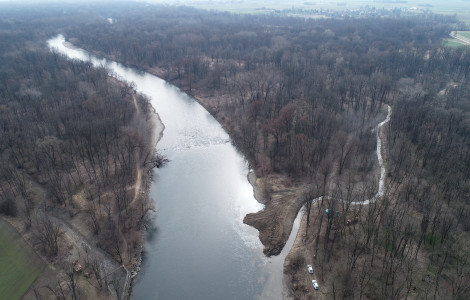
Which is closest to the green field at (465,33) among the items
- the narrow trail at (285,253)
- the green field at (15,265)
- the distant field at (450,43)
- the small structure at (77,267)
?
the distant field at (450,43)

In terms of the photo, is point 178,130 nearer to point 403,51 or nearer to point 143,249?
point 143,249

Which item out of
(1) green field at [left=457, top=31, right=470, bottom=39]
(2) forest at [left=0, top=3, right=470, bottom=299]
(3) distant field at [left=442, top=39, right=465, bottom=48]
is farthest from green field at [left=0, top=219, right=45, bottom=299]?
(1) green field at [left=457, top=31, right=470, bottom=39]

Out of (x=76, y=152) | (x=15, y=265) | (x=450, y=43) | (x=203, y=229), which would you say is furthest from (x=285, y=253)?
(x=450, y=43)

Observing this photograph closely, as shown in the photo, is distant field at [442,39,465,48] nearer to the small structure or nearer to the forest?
Answer: the forest

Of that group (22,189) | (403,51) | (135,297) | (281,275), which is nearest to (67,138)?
(22,189)

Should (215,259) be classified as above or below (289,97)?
below

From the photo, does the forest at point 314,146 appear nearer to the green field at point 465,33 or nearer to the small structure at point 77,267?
the small structure at point 77,267

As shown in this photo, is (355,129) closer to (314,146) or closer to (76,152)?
(314,146)
